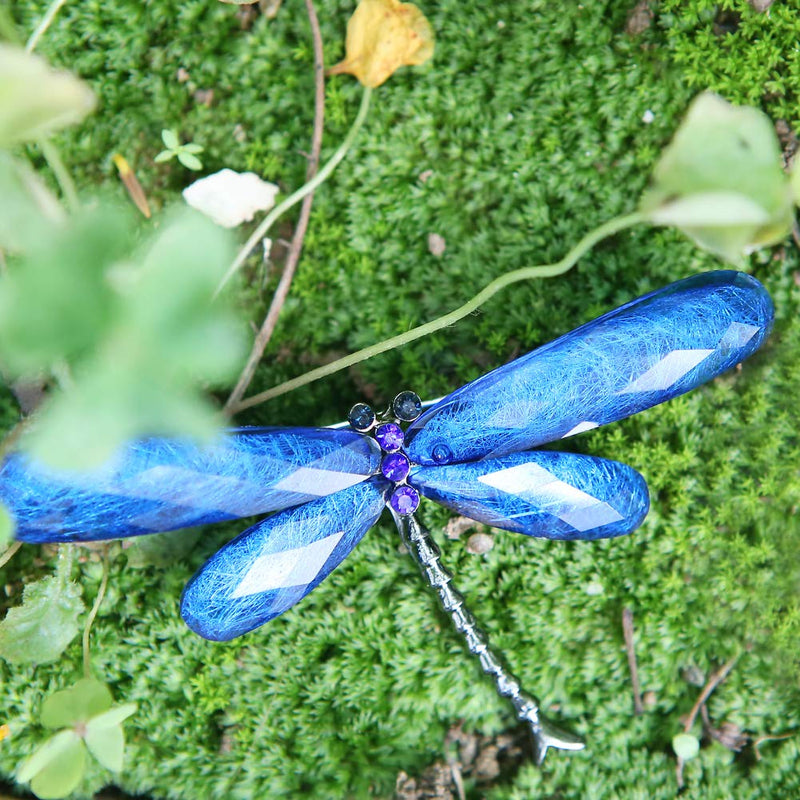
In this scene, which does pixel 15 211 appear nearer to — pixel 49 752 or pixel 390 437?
pixel 390 437

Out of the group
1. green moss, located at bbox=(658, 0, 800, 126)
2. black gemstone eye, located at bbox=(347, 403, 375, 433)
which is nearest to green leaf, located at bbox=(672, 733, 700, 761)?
black gemstone eye, located at bbox=(347, 403, 375, 433)

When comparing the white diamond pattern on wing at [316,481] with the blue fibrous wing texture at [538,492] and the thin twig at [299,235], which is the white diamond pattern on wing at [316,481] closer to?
the blue fibrous wing texture at [538,492]

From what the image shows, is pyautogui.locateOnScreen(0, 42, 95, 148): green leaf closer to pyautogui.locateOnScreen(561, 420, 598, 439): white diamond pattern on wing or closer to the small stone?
the small stone

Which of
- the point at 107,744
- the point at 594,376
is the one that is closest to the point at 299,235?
the point at 594,376

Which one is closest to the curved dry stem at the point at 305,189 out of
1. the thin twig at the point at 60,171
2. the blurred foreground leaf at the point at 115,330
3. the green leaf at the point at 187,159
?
the green leaf at the point at 187,159

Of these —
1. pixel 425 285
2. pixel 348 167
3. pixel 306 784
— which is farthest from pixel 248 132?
pixel 306 784

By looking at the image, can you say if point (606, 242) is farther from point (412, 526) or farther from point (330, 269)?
point (412, 526)
